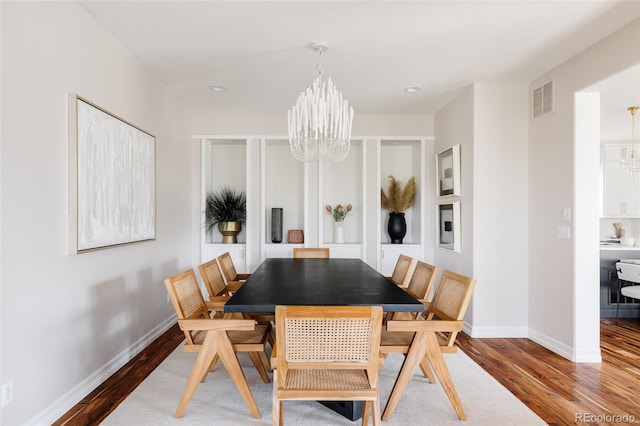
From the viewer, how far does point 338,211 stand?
16.9 ft

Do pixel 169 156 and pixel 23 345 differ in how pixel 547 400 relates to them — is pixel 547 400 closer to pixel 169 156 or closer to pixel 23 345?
pixel 23 345

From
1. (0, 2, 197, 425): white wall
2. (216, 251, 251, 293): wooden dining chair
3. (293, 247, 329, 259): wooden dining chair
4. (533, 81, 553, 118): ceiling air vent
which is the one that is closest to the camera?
(0, 2, 197, 425): white wall

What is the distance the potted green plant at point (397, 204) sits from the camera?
511 cm

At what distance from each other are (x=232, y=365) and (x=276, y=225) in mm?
2977

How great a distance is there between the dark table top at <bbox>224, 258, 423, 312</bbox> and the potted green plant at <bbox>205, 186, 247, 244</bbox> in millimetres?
1719

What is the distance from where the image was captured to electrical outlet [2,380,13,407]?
5.94ft

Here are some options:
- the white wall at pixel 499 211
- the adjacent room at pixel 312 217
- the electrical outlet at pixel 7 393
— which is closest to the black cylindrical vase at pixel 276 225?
the adjacent room at pixel 312 217

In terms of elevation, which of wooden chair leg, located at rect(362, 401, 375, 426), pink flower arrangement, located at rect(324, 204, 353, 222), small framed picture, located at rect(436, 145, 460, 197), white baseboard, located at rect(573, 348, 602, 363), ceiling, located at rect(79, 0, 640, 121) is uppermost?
ceiling, located at rect(79, 0, 640, 121)

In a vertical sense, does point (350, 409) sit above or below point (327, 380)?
below

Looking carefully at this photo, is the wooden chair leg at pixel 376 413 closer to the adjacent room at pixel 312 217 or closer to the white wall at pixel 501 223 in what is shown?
the adjacent room at pixel 312 217

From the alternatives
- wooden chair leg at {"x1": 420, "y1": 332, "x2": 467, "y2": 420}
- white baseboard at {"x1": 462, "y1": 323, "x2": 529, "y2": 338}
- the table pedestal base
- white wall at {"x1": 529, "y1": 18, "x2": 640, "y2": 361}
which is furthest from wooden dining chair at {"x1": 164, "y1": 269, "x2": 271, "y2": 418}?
white wall at {"x1": 529, "y1": 18, "x2": 640, "y2": 361}

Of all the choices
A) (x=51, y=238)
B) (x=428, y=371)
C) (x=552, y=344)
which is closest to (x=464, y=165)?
(x=552, y=344)

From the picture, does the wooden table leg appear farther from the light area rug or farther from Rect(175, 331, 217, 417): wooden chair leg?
Rect(175, 331, 217, 417): wooden chair leg

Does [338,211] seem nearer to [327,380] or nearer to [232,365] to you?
[232,365]
